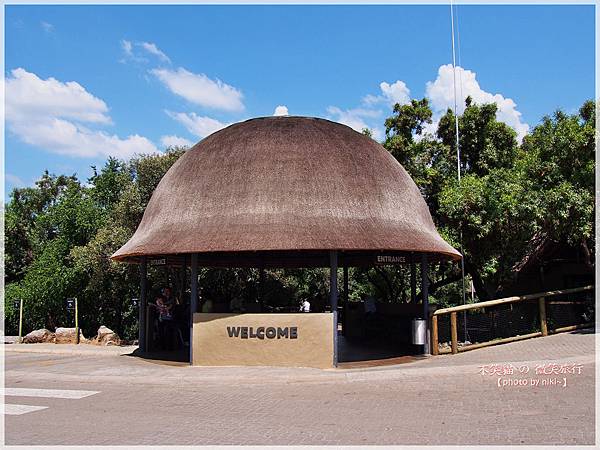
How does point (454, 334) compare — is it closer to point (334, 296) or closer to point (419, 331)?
point (419, 331)

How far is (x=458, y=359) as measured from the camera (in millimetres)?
15086

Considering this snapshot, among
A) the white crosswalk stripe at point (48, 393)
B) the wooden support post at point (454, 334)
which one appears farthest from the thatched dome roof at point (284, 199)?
the white crosswalk stripe at point (48, 393)

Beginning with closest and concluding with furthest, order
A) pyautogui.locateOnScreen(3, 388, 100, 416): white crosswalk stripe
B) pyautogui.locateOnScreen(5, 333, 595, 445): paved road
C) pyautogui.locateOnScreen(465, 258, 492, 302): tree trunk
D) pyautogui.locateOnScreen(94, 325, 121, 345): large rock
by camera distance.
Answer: pyautogui.locateOnScreen(5, 333, 595, 445): paved road
pyautogui.locateOnScreen(3, 388, 100, 416): white crosswalk stripe
pyautogui.locateOnScreen(94, 325, 121, 345): large rock
pyautogui.locateOnScreen(465, 258, 492, 302): tree trunk

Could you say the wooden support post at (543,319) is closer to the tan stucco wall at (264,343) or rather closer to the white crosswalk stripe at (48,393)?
the tan stucco wall at (264,343)

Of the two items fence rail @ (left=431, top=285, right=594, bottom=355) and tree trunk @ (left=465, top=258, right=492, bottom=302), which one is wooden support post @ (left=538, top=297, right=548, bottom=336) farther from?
tree trunk @ (left=465, top=258, right=492, bottom=302)

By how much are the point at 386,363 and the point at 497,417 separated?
684 cm

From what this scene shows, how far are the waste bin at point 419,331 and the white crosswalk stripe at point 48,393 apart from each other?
30.3ft

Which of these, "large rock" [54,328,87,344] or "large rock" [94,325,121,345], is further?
"large rock" [54,328,87,344]

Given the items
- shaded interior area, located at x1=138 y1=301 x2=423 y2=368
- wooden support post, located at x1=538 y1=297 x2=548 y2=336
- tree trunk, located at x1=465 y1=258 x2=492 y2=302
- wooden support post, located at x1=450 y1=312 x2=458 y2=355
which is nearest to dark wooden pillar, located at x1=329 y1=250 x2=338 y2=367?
shaded interior area, located at x1=138 y1=301 x2=423 y2=368

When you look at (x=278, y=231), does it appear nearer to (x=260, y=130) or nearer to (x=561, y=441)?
(x=260, y=130)

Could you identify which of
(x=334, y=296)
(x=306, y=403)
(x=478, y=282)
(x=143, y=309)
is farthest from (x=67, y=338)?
(x=478, y=282)

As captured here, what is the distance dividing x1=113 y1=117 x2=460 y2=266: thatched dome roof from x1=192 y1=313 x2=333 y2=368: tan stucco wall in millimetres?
2030

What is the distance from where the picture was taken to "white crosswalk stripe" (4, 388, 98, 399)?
37.6 ft

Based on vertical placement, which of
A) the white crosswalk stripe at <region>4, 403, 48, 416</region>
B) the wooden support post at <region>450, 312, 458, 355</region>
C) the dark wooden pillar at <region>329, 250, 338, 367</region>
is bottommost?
the white crosswalk stripe at <region>4, 403, 48, 416</region>
